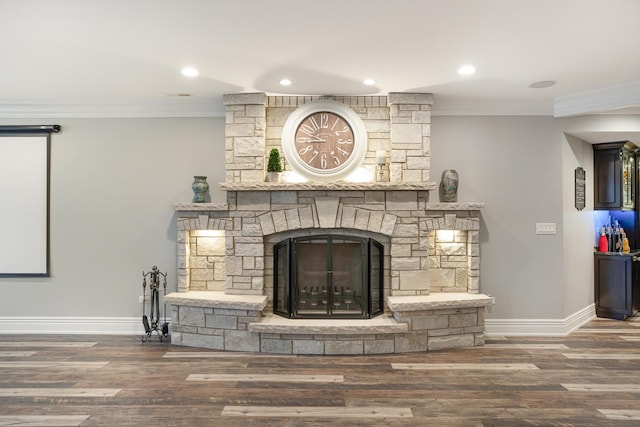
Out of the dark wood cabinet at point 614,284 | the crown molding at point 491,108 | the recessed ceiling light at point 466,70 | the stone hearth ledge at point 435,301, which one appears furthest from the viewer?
the dark wood cabinet at point 614,284

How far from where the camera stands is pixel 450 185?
437cm

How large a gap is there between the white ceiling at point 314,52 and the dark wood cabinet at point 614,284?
6.19ft

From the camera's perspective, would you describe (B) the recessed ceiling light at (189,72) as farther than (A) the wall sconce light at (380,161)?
No

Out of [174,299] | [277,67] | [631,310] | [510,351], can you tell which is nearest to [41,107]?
[174,299]

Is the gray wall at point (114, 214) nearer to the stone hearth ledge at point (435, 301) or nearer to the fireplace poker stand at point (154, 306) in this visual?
the fireplace poker stand at point (154, 306)

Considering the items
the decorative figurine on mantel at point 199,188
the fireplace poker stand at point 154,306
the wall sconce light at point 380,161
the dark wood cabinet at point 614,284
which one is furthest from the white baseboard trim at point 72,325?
the dark wood cabinet at point 614,284

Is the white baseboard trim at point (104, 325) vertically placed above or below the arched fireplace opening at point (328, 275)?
below

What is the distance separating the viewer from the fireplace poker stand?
4.28m

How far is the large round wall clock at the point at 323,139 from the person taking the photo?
4.20m

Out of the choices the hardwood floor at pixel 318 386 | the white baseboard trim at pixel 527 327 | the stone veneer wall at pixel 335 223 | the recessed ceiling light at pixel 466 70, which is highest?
the recessed ceiling light at pixel 466 70

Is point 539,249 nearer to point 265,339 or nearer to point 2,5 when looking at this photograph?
point 265,339

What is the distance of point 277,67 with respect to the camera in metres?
3.44

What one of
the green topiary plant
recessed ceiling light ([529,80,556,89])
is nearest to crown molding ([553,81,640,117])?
recessed ceiling light ([529,80,556,89])

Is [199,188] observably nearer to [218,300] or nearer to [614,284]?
[218,300]
